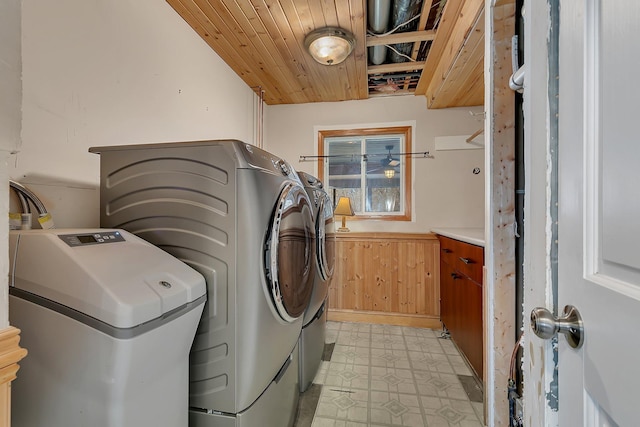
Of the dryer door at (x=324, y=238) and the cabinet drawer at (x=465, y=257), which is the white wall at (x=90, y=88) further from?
the cabinet drawer at (x=465, y=257)

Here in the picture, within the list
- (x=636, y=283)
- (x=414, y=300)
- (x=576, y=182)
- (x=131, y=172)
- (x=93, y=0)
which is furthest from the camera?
(x=414, y=300)

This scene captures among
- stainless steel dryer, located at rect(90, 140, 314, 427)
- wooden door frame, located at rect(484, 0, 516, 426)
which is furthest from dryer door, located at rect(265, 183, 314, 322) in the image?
wooden door frame, located at rect(484, 0, 516, 426)

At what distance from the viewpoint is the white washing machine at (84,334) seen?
26.2 inches

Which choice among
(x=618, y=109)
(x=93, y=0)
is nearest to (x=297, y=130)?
(x=93, y=0)

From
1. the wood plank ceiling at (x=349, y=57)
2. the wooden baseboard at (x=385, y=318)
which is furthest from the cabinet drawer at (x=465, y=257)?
the wood plank ceiling at (x=349, y=57)

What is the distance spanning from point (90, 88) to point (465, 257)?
2.32 metres

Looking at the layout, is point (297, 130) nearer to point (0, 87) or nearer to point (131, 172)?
point (131, 172)

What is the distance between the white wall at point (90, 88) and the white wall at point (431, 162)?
68.8 inches

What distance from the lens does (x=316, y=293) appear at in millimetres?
1820

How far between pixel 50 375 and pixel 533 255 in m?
1.20

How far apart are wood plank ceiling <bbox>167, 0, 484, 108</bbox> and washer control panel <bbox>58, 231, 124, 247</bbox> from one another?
157 cm

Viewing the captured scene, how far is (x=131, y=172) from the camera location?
43.7 inches

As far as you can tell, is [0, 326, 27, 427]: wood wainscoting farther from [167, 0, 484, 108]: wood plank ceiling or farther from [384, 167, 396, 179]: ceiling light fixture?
[384, 167, 396, 179]: ceiling light fixture

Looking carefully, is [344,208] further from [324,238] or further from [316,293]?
[316,293]
